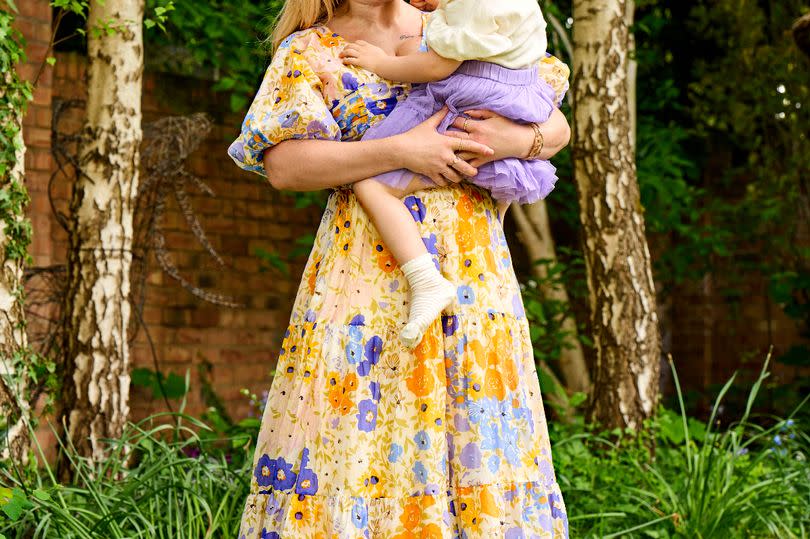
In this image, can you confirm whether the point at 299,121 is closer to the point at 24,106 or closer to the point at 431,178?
the point at 431,178

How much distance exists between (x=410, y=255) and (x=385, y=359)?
0.22 meters

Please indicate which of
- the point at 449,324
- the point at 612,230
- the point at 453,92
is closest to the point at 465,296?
the point at 449,324

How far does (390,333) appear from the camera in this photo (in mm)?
2020

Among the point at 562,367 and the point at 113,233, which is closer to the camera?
the point at 113,233

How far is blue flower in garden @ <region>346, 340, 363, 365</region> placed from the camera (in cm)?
200

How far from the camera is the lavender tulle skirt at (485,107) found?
6.81 feet

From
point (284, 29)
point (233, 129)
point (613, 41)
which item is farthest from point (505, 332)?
point (233, 129)

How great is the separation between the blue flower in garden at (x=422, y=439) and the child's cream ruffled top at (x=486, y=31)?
78 cm

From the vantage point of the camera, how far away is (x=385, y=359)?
79.2 inches

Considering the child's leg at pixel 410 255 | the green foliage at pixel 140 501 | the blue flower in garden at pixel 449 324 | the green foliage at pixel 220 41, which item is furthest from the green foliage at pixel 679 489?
the green foliage at pixel 220 41

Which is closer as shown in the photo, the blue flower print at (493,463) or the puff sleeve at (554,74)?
the blue flower print at (493,463)

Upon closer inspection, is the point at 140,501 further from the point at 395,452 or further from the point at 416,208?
the point at 416,208

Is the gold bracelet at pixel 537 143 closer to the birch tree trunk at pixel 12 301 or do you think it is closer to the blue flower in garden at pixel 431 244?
the blue flower in garden at pixel 431 244

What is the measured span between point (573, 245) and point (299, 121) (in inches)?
196
